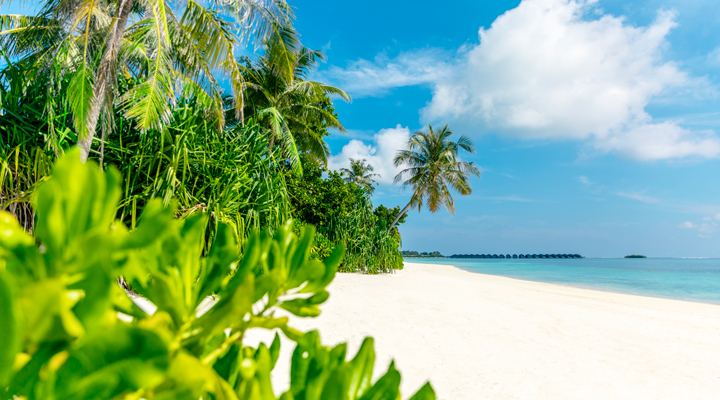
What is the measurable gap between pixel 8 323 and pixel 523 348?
4.10m

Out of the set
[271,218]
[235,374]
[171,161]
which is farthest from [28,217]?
[235,374]

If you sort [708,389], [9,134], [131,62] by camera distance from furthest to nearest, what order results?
[131,62] < [9,134] < [708,389]

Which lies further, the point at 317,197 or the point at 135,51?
the point at 317,197

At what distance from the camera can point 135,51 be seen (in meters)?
5.93

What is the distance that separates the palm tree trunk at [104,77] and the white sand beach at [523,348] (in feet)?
9.33

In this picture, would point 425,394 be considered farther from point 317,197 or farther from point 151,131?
point 317,197

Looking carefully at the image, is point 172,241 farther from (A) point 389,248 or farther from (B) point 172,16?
(A) point 389,248

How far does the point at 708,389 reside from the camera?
2.83 m

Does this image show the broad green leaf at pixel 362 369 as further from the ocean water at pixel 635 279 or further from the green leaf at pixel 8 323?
the ocean water at pixel 635 279

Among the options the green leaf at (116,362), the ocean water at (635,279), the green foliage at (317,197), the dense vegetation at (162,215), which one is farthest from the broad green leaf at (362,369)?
the ocean water at (635,279)

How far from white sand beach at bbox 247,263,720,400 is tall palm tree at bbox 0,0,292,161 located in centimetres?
321

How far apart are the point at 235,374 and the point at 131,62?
8.72m

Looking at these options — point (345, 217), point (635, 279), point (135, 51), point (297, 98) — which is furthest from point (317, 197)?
point (635, 279)

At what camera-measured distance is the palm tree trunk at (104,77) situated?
155 inches
